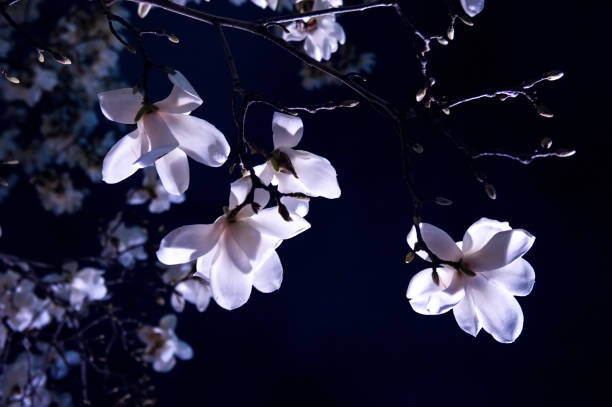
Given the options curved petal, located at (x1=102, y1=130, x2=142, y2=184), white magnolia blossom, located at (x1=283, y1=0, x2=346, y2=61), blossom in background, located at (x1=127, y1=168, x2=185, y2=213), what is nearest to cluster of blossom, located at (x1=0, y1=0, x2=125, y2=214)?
blossom in background, located at (x1=127, y1=168, x2=185, y2=213)

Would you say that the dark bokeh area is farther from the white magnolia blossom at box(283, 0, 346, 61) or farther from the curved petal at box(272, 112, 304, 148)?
the curved petal at box(272, 112, 304, 148)

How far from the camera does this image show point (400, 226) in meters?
1.93

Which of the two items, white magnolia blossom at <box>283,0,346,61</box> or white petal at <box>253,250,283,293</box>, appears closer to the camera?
white petal at <box>253,250,283,293</box>

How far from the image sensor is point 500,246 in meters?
0.55

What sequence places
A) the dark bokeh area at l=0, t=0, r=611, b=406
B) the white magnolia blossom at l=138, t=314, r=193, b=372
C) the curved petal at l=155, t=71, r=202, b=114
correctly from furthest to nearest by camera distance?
the dark bokeh area at l=0, t=0, r=611, b=406
the white magnolia blossom at l=138, t=314, r=193, b=372
the curved petal at l=155, t=71, r=202, b=114

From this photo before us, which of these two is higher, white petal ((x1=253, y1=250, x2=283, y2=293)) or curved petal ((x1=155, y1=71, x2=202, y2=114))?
curved petal ((x1=155, y1=71, x2=202, y2=114))

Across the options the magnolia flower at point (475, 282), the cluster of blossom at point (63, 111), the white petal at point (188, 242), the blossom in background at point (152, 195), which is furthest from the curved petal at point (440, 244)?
the cluster of blossom at point (63, 111)

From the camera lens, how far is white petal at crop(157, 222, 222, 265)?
53cm

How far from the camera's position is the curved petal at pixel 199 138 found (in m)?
0.55

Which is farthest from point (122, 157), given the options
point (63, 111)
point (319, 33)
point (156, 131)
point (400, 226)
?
point (400, 226)

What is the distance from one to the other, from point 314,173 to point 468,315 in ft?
0.75

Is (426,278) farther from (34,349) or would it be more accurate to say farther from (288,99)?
(34,349)

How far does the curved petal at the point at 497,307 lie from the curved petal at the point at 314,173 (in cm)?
18

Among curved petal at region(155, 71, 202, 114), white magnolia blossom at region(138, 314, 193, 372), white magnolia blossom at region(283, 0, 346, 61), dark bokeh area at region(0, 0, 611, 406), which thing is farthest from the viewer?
dark bokeh area at region(0, 0, 611, 406)
